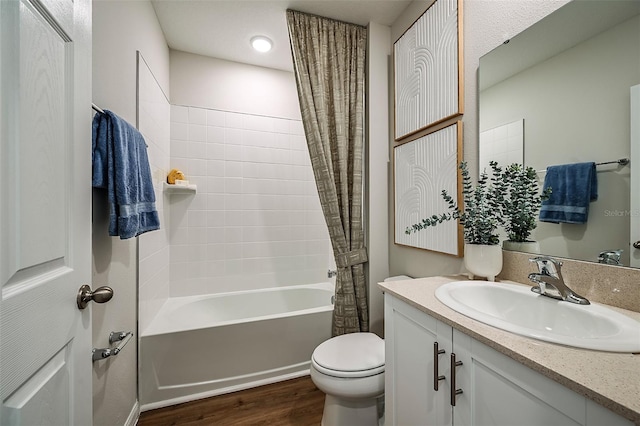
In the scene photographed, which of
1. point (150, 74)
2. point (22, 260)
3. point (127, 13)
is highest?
point (127, 13)

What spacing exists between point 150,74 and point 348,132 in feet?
4.72

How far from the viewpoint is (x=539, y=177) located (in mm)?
1041

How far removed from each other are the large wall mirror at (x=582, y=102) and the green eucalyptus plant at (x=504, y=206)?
1.8 inches

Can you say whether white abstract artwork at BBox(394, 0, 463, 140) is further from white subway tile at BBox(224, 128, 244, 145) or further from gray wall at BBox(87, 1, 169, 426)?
gray wall at BBox(87, 1, 169, 426)

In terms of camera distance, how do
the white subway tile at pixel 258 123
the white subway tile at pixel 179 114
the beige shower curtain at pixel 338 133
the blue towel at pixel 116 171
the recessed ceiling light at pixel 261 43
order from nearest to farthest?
1. the blue towel at pixel 116 171
2. the beige shower curtain at pixel 338 133
3. the recessed ceiling light at pixel 261 43
4. the white subway tile at pixel 179 114
5. the white subway tile at pixel 258 123

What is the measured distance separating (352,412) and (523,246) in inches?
45.5

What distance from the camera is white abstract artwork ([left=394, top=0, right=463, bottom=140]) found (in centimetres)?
138

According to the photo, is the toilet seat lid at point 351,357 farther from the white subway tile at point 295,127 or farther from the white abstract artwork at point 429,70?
the white subway tile at point 295,127

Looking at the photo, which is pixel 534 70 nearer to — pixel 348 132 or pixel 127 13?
pixel 348 132

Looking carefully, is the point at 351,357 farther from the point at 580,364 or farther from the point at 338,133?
the point at 338,133

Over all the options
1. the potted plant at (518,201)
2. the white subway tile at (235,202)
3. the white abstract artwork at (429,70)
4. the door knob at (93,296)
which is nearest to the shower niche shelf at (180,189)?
the white subway tile at (235,202)

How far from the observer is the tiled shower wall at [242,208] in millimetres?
2383

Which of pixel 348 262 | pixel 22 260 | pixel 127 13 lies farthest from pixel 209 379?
pixel 127 13

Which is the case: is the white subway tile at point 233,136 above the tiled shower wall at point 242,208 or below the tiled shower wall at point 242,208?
above
